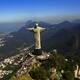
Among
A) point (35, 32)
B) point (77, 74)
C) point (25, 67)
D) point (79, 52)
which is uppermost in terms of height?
point (35, 32)

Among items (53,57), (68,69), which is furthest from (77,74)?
(53,57)

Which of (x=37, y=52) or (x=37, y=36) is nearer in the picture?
(x=37, y=36)

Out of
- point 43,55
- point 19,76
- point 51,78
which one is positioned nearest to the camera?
point 19,76

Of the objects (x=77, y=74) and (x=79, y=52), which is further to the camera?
(x=79, y=52)

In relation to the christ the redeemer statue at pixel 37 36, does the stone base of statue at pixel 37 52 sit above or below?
below

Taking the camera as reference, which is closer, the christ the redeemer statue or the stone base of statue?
the christ the redeemer statue

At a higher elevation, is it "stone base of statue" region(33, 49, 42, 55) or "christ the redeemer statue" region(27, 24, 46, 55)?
"christ the redeemer statue" region(27, 24, 46, 55)

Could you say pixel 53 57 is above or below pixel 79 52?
above

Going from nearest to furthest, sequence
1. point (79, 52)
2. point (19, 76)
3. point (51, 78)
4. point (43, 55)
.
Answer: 1. point (19, 76)
2. point (51, 78)
3. point (43, 55)
4. point (79, 52)

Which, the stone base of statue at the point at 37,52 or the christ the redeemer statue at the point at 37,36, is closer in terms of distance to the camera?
the christ the redeemer statue at the point at 37,36

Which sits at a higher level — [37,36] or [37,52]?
[37,36]

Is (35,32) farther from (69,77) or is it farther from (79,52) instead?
(79,52)
